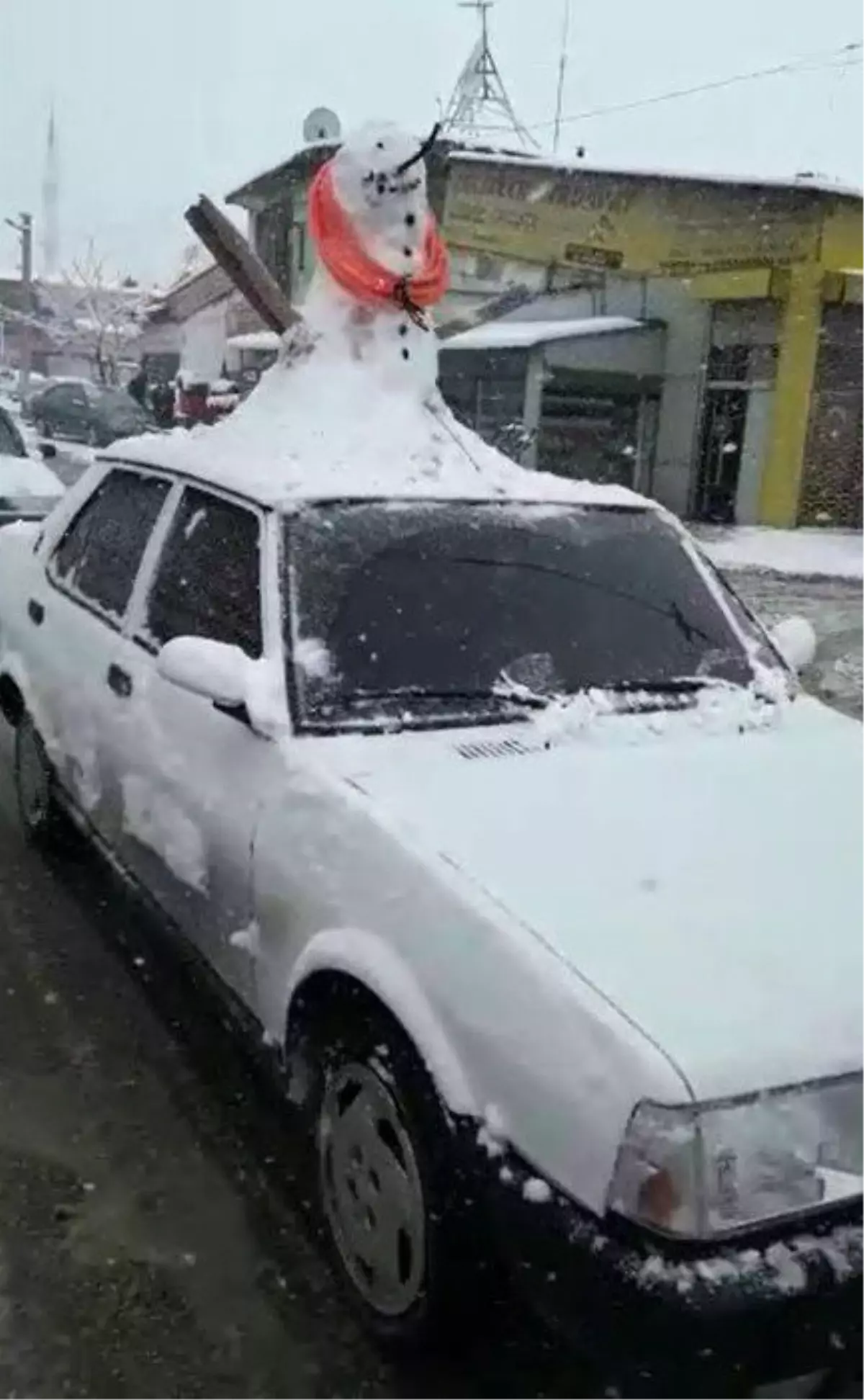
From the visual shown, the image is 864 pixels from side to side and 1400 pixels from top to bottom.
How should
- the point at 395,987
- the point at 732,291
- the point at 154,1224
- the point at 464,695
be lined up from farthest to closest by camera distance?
1. the point at 732,291
2. the point at 464,695
3. the point at 154,1224
4. the point at 395,987

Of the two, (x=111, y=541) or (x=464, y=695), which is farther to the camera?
(x=111, y=541)

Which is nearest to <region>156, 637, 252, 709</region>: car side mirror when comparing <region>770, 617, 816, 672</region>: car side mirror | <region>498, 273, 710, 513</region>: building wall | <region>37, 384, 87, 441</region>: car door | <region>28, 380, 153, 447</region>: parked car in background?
<region>770, 617, 816, 672</region>: car side mirror

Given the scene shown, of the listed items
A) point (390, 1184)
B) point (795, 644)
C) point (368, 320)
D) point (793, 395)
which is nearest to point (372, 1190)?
point (390, 1184)

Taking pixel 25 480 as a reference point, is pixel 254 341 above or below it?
above

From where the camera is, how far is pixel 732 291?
1862 cm

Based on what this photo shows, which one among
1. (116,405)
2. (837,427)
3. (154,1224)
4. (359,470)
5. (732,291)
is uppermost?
(732,291)

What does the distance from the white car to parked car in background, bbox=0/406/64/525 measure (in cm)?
548

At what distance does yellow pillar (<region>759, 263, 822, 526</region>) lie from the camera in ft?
58.1

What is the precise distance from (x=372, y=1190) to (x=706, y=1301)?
803 mm

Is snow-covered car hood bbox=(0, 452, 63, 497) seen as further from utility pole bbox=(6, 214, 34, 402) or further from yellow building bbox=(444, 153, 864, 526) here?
utility pole bbox=(6, 214, 34, 402)

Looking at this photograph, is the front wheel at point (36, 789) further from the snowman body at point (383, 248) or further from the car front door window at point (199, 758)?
the snowman body at point (383, 248)

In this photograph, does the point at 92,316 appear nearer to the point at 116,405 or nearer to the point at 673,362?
the point at 116,405

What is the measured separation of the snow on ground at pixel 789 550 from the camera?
15.2 metres

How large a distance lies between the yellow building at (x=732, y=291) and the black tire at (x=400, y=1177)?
16.1 metres
